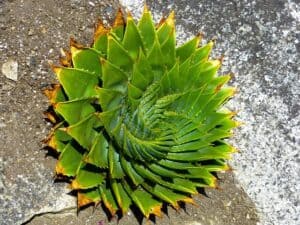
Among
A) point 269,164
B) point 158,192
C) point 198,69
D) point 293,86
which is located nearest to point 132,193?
point 158,192

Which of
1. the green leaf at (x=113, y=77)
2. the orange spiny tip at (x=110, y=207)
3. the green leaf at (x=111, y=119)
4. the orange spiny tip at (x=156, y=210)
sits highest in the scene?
the green leaf at (x=113, y=77)

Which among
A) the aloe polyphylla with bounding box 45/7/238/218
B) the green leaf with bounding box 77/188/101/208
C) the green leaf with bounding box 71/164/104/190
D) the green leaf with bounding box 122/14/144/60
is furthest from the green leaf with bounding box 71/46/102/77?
the green leaf with bounding box 77/188/101/208

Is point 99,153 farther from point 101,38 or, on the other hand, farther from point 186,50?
point 186,50

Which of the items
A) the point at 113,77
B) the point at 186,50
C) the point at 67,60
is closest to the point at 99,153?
the point at 113,77

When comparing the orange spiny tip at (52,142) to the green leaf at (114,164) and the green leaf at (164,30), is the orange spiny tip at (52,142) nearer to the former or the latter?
the green leaf at (114,164)

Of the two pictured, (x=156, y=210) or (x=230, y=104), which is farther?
(x=230, y=104)

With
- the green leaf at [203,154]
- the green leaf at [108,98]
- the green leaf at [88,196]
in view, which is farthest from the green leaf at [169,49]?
the green leaf at [88,196]

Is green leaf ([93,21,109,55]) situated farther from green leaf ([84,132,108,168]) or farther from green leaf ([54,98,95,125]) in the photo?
green leaf ([84,132,108,168])
